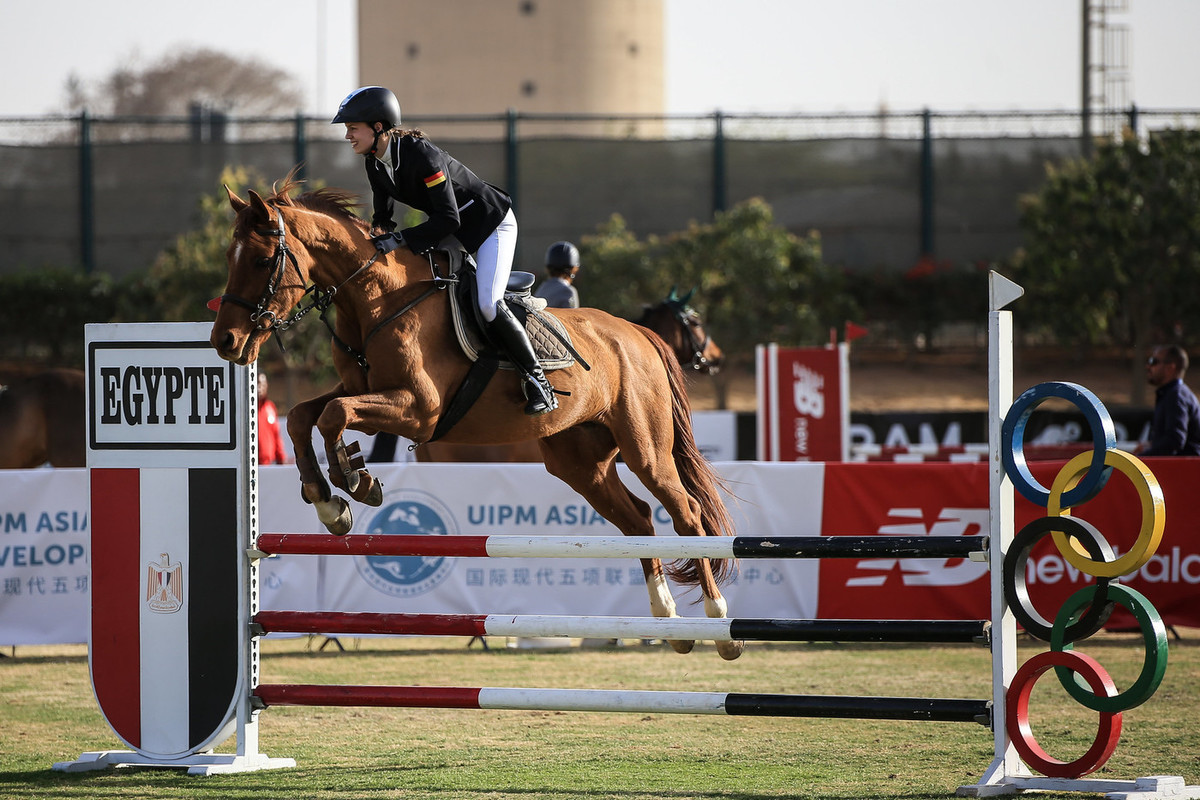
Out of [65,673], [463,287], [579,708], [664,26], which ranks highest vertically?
[664,26]

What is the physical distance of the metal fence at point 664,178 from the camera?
24.4m

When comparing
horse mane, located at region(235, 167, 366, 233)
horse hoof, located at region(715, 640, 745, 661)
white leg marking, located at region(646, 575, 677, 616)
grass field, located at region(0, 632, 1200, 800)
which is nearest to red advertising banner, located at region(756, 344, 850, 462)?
A: grass field, located at region(0, 632, 1200, 800)

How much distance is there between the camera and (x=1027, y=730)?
449cm

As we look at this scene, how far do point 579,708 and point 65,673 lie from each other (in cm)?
459

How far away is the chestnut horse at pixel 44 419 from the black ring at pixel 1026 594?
7.97m

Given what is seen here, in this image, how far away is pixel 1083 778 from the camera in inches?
179

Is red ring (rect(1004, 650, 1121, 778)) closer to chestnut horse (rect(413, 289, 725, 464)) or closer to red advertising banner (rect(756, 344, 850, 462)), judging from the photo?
chestnut horse (rect(413, 289, 725, 464))

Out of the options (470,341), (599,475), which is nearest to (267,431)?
(599,475)

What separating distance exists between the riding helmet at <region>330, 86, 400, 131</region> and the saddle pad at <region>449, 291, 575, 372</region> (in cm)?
75

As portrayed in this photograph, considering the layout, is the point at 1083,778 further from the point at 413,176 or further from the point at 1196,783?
the point at 413,176

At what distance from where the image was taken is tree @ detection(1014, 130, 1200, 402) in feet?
67.2

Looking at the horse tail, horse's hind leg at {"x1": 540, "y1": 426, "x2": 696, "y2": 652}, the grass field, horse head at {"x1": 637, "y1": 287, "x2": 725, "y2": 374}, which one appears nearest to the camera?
the grass field

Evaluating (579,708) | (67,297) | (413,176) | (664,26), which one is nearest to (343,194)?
(413,176)

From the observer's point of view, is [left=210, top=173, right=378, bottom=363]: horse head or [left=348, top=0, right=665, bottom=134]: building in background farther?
[left=348, top=0, right=665, bottom=134]: building in background
